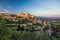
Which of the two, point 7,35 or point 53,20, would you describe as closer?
point 7,35

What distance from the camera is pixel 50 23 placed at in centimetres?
291

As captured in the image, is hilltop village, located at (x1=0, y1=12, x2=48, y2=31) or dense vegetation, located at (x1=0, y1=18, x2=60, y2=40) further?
hilltop village, located at (x1=0, y1=12, x2=48, y2=31)

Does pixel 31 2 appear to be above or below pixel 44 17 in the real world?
above

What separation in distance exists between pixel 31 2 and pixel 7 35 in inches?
25.2

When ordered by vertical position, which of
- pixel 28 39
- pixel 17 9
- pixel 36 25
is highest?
pixel 17 9

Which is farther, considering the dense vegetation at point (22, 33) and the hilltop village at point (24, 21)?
the hilltop village at point (24, 21)

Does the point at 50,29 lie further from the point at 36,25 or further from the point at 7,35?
the point at 7,35

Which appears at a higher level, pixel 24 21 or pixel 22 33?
pixel 24 21

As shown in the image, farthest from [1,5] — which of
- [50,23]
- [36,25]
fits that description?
[50,23]

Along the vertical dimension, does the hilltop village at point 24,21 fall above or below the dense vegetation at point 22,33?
above

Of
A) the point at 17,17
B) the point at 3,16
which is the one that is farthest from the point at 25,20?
the point at 3,16

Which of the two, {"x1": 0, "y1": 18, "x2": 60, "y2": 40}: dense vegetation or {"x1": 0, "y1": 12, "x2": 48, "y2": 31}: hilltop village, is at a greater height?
{"x1": 0, "y1": 12, "x2": 48, "y2": 31}: hilltop village

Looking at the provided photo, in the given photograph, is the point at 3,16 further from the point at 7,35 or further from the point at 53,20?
the point at 53,20

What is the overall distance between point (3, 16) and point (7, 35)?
1.14 ft
